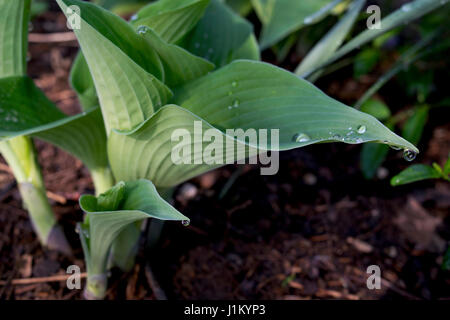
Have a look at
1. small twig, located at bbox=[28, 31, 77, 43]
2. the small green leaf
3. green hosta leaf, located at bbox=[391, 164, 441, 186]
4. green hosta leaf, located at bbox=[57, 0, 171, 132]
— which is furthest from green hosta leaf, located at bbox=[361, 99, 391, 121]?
small twig, located at bbox=[28, 31, 77, 43]

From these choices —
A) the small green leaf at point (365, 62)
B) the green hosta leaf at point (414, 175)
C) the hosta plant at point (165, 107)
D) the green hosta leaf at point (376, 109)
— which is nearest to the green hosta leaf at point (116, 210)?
the hosta plant at point (165, 107)

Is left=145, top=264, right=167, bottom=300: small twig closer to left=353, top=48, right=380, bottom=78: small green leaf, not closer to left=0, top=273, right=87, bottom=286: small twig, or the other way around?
left=0, top=273, right=87, bottom=286: small twig

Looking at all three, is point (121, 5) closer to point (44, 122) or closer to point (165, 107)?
point (44, 122)

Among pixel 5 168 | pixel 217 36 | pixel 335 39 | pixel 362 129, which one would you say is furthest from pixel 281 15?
pixel 5 168

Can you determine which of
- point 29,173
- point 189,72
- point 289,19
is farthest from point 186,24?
point 289,19

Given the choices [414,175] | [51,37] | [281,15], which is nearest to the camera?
[414,175]

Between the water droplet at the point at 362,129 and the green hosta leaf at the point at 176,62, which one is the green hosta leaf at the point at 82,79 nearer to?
the green hosta leaf at the point at 176,62
